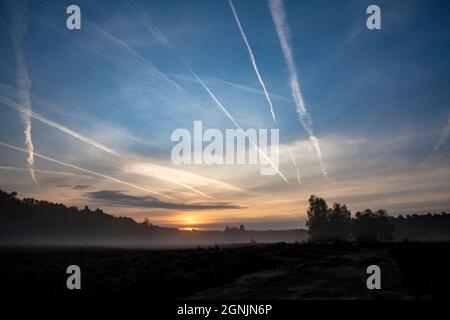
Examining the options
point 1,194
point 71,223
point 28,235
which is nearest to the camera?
point 1,194

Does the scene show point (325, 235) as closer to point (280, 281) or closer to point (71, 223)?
point (280, 281)

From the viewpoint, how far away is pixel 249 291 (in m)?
16.2

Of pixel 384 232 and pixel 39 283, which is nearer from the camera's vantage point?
pixel 39 283

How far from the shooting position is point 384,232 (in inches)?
4872

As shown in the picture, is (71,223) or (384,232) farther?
(71,223)

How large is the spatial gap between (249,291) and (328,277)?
6.78 meters

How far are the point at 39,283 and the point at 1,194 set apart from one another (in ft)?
530
